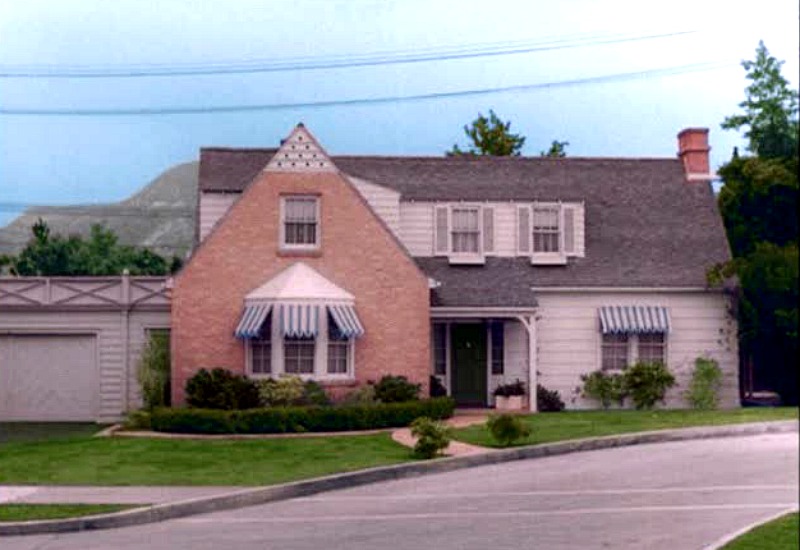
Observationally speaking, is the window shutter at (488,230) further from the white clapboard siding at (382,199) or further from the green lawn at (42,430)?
the green lawn at (42,430)

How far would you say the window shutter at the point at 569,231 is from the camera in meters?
26.8

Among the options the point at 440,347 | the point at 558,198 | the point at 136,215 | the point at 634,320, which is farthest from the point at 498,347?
the point at 136,215

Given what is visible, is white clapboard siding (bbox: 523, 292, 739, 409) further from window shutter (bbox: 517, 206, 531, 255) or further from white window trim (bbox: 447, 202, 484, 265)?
white window trim (bbox: 447, 202, 484, 265)

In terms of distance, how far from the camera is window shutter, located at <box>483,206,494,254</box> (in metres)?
27.5

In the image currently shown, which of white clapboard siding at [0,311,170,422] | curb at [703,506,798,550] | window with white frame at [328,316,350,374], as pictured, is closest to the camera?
curb at [703,506,798,550]

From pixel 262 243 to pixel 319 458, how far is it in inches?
307

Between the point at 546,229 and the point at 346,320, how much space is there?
5805mm

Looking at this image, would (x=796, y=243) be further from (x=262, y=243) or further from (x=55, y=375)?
(x=262, y=243)

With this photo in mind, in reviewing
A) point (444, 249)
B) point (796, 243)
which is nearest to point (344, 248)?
point (444, 249)

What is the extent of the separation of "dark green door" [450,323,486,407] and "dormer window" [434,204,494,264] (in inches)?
62.9

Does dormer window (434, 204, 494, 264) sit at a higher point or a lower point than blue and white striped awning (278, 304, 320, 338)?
higher

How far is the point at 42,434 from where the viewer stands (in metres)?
18.7

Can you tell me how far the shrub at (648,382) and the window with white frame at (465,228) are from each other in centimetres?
Answer: 489

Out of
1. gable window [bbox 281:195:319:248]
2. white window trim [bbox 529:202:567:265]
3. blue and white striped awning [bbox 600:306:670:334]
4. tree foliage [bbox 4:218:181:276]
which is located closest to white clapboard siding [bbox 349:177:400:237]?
gable window [bbox 281:195:319:248]
